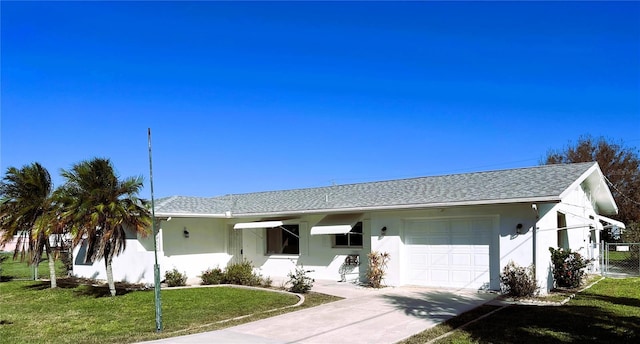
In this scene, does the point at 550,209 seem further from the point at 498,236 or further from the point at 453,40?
the point at 453,40

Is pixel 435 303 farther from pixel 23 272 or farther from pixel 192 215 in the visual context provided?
pixel 23 272

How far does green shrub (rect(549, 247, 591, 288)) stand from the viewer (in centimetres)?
1662

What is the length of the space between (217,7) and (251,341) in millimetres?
12741

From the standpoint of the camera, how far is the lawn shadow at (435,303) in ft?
41.9

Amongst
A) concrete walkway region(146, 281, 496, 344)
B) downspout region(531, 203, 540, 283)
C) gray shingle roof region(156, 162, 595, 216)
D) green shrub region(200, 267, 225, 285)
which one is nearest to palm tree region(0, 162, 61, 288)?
gray shingle roof region(156, 162, 595, 216)

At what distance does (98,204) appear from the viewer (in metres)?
16.3

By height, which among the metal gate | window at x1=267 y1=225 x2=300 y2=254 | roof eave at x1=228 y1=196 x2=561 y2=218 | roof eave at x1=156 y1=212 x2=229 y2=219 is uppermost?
roof eave at x1=228 y1=196 x2=561 y2=218

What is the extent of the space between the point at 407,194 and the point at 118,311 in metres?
11.5

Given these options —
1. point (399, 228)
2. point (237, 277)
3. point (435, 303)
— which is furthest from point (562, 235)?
point (237, 277)

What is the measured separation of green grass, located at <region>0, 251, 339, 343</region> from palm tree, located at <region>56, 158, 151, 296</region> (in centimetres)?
223

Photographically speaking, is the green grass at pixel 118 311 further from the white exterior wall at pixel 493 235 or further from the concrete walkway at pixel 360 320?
the white exterior wall at pixel 493 235

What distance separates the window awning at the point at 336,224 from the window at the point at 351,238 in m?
0.72

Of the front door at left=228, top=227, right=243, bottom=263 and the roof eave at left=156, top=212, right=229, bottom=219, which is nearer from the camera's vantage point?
the roof eave at left=156, top=212, right=229, bottom=219

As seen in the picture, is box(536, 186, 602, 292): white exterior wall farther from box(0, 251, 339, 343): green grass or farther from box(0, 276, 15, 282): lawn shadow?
box(0, 276, 15, 282): lawn shadow
